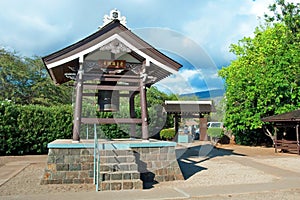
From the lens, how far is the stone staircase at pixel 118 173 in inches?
269

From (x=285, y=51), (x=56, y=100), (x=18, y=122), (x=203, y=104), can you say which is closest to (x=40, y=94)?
(x=56, y=100)

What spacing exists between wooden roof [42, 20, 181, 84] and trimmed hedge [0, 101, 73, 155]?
8.51 metres

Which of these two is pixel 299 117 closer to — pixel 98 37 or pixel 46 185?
pixel 98 37

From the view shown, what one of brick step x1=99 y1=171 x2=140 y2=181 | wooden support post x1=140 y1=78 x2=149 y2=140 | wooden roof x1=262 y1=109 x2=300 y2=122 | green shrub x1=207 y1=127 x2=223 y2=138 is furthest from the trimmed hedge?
→ green shrub x1=207 y1=127 x2=223 y2=138

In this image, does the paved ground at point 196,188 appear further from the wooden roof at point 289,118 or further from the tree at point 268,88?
the tree at point 268,88

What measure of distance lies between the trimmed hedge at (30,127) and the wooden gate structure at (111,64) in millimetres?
7797

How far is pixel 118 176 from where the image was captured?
22.9 feet

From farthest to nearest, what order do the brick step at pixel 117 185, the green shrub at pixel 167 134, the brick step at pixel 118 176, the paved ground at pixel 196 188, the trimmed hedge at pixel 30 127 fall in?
1. the green shrub at pixel 167 134
2. the trimmed hedge at pixel 30 127
3. the brick step at pixel 118 176
4. the brick step at pixel 117 185
5. the paved ground at pixel 196 188

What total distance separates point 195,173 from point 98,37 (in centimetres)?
532

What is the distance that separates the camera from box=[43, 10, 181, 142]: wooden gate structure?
26.7ft

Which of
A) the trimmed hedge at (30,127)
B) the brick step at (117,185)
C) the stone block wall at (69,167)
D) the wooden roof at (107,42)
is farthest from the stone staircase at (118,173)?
the trimmed hedge at (30,127)

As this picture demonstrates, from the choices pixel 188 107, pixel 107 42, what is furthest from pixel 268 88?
pixel 107 42

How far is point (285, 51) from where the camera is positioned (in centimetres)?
1995

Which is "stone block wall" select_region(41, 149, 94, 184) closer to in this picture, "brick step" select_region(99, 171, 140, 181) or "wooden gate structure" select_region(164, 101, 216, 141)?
"brick step" select_region(99, 171, 140, 181)
